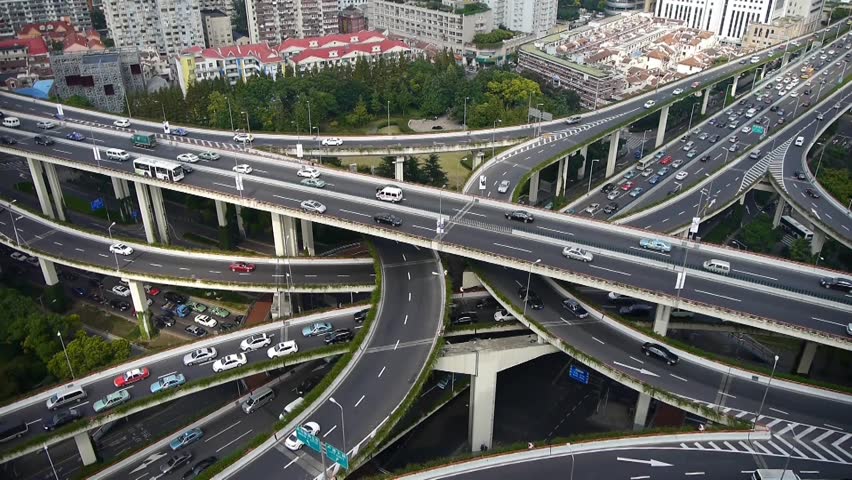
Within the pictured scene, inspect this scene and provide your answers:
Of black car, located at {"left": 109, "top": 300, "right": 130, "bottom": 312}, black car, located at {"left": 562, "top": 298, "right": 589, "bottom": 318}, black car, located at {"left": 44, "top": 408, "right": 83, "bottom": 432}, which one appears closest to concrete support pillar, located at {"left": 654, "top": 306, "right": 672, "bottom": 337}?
black car, located at {"left": 562, "top": 298, "right": 589, "bottom": 318}

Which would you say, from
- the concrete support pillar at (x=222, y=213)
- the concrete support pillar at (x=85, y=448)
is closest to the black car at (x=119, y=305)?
the concrete support pillar at (x=222, y=213)

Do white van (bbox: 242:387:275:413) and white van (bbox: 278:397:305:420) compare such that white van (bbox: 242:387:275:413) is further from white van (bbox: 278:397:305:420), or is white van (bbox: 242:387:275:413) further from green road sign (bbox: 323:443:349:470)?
green road sign (bbox: 323:443:349:470)

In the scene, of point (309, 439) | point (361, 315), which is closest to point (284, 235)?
point (361, 315)

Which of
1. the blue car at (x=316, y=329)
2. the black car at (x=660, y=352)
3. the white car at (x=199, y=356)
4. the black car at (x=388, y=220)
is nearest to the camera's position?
the black car at (x=660, y=352)

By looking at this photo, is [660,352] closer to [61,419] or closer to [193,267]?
[61,419]

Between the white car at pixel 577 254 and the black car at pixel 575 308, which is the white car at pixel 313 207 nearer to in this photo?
the white car at pixel 577 254

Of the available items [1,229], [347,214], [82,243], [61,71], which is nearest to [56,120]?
[1,229]
